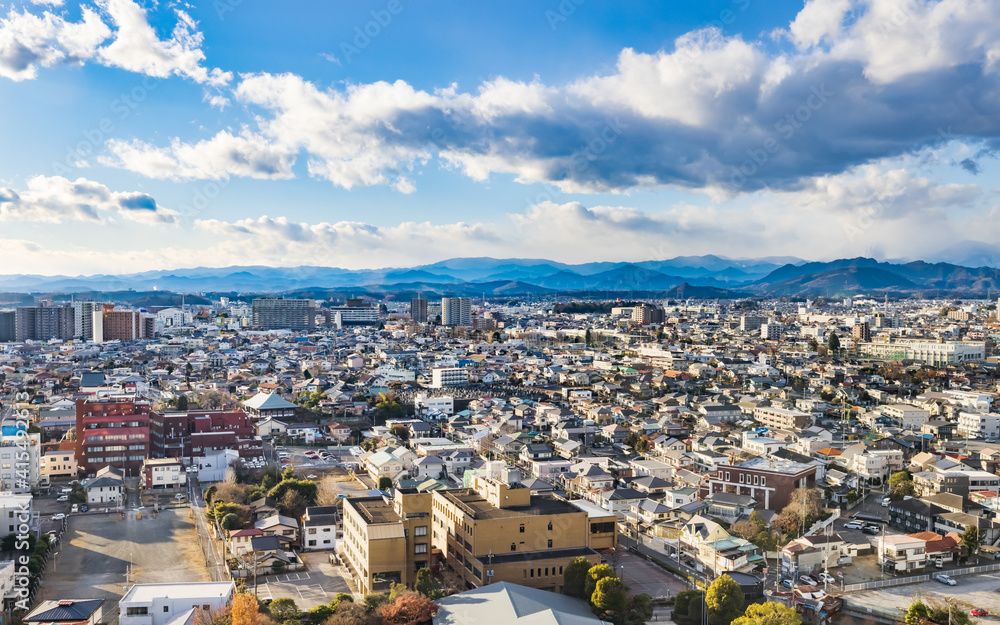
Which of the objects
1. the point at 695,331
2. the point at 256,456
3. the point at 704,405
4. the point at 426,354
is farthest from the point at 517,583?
the point at 695,331

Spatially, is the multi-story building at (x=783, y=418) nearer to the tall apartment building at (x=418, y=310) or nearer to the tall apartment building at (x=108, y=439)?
the tall apartment building at (x=108, y=439)

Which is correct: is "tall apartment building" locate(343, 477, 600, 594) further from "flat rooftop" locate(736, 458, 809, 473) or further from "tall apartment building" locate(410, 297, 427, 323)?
"tall apartment building" locate(410, 297, 427, 323)

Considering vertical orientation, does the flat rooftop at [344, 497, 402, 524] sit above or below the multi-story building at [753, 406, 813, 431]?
above

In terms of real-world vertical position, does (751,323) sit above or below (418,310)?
below

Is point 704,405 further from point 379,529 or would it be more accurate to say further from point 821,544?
point 379,529

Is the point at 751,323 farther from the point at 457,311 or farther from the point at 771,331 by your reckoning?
the point at 457,311

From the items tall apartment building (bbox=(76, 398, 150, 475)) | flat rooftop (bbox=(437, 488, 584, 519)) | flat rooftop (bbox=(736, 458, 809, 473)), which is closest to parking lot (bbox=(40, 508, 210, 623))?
tall apartment building (bbox=(76, 398, 150, 475))

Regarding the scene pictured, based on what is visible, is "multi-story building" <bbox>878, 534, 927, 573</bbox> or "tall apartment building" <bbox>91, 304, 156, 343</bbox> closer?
"multi-story building" <bbox>878, 534, 927, 573</bbox>

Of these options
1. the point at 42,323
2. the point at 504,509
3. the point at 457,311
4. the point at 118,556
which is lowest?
the point at 118,556

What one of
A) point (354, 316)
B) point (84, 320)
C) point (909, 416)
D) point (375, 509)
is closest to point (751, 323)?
point (354, 316)
